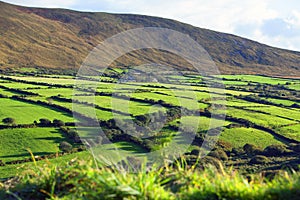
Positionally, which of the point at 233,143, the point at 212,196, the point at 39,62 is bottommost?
the point at 233,143

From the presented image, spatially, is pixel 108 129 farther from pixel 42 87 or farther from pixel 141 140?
pixel 42 87

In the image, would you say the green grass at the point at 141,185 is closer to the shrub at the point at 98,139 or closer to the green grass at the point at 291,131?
the shrub at the point at 98,139

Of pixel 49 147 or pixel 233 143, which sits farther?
pixel 233 143

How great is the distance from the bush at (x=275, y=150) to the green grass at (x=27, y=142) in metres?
25.3

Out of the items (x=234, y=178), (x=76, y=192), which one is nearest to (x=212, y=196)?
(x=234, y=178)

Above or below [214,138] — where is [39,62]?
above

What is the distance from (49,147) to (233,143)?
24325mm

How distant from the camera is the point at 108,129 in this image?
5866 cm

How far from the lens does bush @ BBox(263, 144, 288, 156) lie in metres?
52.5

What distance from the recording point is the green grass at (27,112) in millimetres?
62487

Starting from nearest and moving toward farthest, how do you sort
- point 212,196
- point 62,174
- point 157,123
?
point 212,196 < point 62,174 < point 157,123

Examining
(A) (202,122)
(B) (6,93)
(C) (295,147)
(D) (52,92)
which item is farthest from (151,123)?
(B) (6,93)

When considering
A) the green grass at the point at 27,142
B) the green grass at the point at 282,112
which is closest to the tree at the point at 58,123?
the green grass at the point at 27,142

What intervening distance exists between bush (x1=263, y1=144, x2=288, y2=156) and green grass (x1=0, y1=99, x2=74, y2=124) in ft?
92.7
